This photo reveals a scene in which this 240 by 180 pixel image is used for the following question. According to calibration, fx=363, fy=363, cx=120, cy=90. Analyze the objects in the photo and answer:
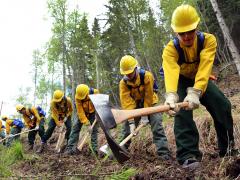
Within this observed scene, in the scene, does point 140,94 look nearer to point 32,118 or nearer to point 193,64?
point 193,64

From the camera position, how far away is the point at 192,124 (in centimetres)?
405

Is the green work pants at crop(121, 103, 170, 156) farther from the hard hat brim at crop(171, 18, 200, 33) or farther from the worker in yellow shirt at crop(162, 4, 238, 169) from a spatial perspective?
the hard hat brim at crop(171, 18, 200, 33)

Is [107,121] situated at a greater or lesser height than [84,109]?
greater

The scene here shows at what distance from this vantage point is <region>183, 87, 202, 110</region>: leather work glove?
3.34m

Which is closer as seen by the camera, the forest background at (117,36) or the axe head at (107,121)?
the axe head at (107,121)

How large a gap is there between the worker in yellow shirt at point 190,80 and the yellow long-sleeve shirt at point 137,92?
1.57m

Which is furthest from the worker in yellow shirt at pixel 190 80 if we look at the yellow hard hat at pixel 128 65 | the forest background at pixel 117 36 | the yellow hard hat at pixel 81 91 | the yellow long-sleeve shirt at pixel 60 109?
the forest background at pixel 117 36

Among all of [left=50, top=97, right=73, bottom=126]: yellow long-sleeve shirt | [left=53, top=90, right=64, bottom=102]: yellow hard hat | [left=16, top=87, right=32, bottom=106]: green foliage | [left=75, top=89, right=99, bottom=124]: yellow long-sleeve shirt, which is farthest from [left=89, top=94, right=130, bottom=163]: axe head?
[left=16, top=87, right=32, bottom=106]: green foliage

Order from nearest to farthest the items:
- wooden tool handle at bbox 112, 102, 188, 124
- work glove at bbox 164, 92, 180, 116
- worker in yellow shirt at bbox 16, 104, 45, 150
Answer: wooden tool handle at bbox 112, 102, 188, 124, work glove at bbox 164, 92, 180, 116, worker in yellow shirt at bbox 16, 104, 45, 150

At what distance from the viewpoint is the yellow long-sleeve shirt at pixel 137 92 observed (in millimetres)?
5664

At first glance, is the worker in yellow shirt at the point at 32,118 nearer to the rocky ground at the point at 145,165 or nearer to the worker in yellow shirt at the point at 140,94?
the rocky ground at the point at 145,165

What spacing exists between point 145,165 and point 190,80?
1.35m

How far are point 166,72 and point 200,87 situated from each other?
1.29 ft

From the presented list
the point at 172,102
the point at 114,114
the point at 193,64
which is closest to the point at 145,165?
the point at 193,64
